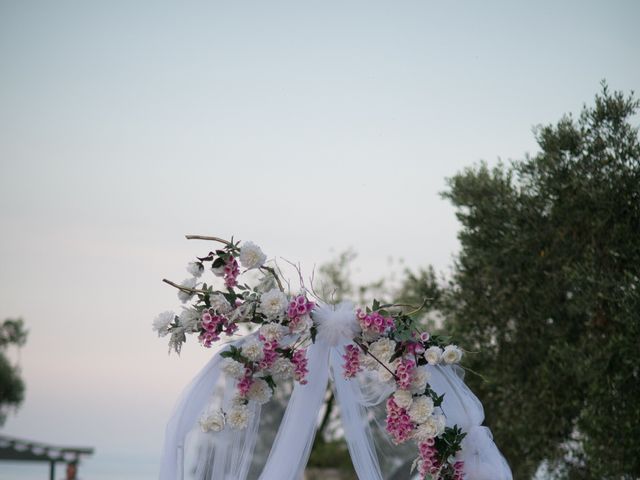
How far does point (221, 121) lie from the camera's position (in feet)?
49.7

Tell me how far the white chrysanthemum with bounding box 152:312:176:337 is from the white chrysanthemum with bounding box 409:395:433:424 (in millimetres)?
1778

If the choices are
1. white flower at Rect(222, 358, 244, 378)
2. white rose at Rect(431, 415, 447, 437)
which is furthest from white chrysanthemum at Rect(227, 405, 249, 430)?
white rose at Rect(431, 415, 447, 437)

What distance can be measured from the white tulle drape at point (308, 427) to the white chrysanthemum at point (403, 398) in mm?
289

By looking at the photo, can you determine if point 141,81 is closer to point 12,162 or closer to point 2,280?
point 12,162

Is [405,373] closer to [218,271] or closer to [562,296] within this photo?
[218,271]

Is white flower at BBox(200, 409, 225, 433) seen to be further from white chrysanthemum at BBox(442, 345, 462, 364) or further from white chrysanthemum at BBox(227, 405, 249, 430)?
white chrysanthemum at BBox(442, 345, 462, 364)

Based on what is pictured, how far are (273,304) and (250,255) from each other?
1.24 feet

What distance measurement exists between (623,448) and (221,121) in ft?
29.3

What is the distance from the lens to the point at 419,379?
5.75 metres

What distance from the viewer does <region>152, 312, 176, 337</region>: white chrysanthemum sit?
580cm

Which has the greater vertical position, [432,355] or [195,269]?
[195,269]

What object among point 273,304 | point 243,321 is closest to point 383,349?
point 273,304

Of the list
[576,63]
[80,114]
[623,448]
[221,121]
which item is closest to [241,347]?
[623,448]

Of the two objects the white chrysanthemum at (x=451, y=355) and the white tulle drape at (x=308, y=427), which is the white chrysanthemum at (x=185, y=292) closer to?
the white tulle drape at (x=308, y=427)
